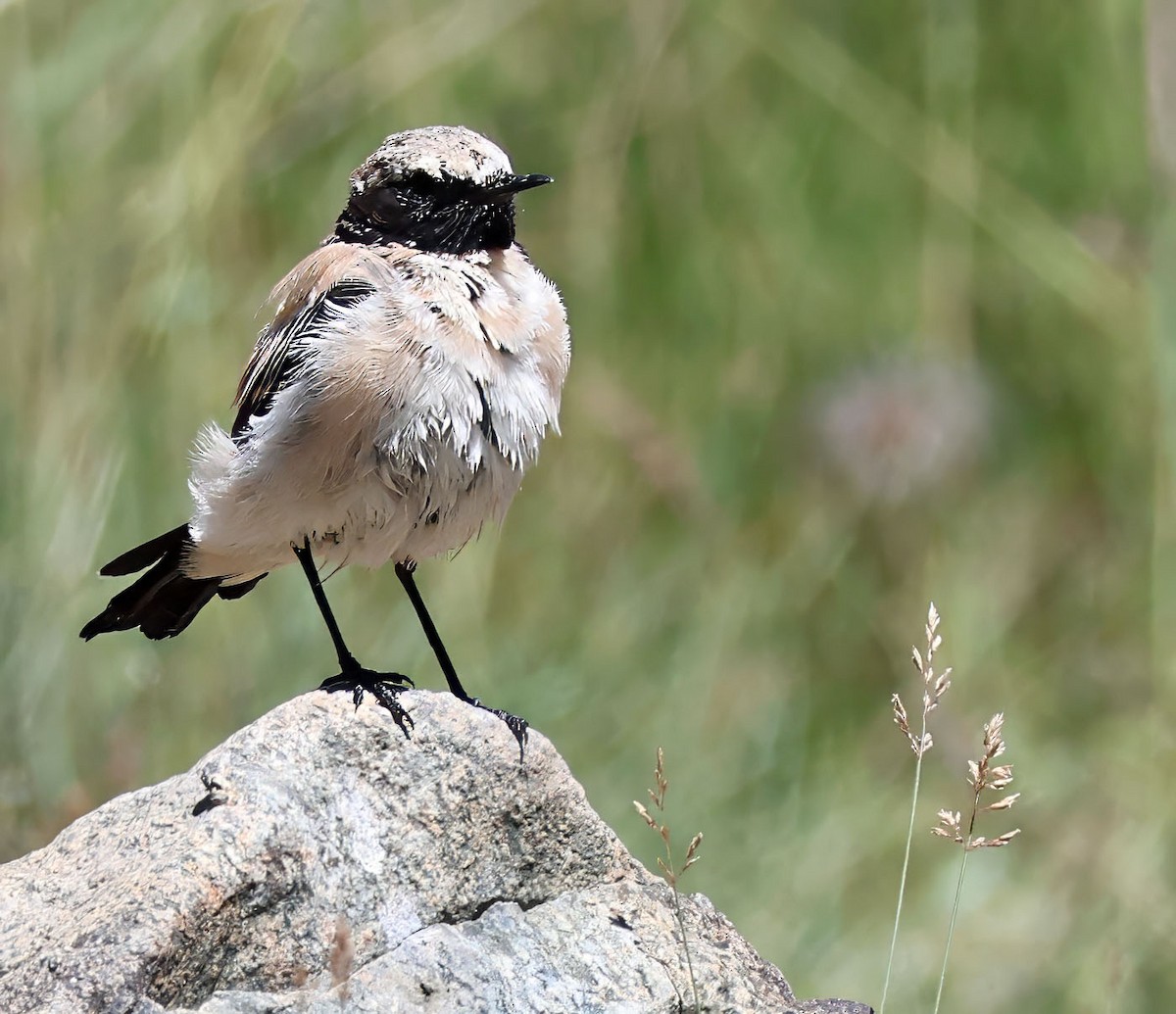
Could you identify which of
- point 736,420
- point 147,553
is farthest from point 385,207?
point 736,420

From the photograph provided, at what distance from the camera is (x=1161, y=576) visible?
526cm

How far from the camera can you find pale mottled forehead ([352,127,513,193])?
419cm

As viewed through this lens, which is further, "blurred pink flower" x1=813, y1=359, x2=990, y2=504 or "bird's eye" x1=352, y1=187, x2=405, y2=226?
"blurred pink flower" x1=813, y1=359, x2=990, y2=504

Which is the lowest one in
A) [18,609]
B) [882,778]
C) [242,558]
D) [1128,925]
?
[1128,925]

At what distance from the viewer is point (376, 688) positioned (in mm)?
3441

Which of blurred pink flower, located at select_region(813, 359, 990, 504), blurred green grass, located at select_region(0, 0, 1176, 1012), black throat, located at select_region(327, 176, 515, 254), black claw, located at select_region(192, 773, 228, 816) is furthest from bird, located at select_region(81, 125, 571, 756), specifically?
blurred pink flower, located at select_region(813, 359, 990, 504)

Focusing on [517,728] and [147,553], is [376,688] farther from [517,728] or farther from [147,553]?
[147,553]

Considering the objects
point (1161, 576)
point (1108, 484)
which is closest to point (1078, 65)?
point (1108, 484)

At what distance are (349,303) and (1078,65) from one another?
404 cm

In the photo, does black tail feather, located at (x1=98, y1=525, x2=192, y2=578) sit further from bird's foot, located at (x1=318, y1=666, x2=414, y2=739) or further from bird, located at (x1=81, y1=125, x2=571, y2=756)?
bird's foot, located at (x1=318, y1=666, x2=414, y2=739)

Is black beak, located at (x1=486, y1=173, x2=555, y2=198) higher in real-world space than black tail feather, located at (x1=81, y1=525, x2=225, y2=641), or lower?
lower

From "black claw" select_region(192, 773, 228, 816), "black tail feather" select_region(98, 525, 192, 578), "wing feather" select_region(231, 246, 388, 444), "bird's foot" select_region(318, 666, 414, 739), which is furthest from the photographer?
"black tail feather" select_region(98, 525, 192, 578)

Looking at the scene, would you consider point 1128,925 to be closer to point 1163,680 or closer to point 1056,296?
point 1163,680

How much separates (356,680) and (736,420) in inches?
135
